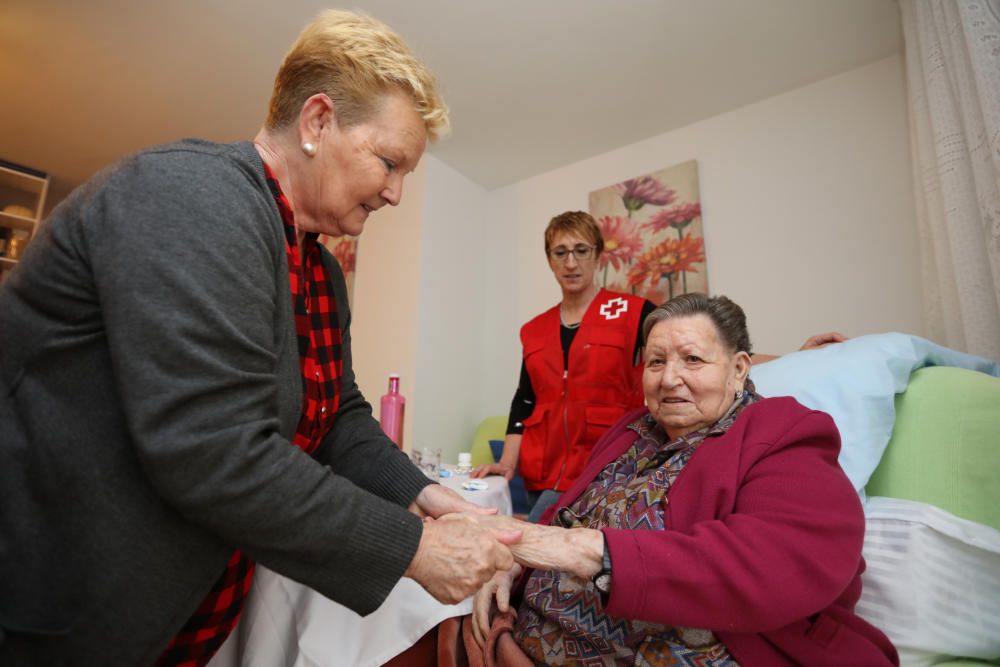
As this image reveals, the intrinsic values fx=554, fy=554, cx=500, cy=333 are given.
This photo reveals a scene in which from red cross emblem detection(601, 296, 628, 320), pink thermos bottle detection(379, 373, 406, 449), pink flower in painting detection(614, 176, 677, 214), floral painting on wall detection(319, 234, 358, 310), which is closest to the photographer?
pink thermos bottle detection(379, 373, 406, 449)

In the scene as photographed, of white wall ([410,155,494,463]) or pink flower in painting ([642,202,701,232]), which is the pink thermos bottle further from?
pink flower in painting ([642,202,701,232])

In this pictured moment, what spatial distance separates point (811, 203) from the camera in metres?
2.69

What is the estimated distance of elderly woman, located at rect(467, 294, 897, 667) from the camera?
2.70 ft

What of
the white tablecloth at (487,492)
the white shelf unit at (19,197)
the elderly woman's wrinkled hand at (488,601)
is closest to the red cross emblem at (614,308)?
the white tablecloth at (487,492)

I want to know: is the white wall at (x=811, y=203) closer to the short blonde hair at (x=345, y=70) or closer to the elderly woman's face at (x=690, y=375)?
the elderly woman's face at (x=690, y=375)

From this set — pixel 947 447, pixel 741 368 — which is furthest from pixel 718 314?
pixel 947 447

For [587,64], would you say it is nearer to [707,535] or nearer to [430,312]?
[430,312]

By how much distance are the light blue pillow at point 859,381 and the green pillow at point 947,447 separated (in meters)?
0.04

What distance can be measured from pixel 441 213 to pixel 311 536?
10.3 ft

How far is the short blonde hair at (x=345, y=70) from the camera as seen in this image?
884mm

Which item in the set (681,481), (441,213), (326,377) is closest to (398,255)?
(441,213)

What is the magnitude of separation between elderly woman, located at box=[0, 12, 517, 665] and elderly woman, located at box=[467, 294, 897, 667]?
269 mm

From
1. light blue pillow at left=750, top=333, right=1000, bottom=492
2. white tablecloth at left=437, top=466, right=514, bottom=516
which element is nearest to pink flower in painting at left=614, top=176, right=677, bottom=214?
light blue pillow at left=750, top=333, right=1000, bottom=492

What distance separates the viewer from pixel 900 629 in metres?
0.96
